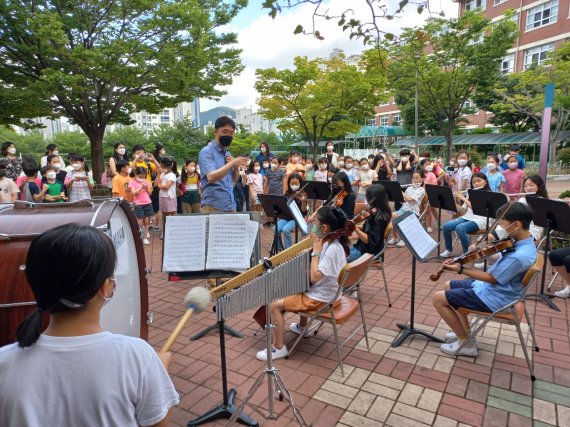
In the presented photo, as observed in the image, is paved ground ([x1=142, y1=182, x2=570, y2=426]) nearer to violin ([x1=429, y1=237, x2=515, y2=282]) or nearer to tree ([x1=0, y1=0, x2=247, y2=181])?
violin ([x1=429, y1=237, x2=515, y2=282])

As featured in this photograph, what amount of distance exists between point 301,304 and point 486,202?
370 centimetres

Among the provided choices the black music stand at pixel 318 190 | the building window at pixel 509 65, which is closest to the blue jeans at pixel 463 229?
the black music stand at pixel 318 190

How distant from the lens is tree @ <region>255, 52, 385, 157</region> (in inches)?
764

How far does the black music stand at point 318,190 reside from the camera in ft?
23.5

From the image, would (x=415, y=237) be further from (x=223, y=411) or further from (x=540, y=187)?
(x=540, y=187)

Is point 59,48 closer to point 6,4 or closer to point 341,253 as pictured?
point 6,4

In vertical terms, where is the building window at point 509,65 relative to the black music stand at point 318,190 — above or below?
above

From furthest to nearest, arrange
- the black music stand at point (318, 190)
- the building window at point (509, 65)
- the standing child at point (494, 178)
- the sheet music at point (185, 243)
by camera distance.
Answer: the building window at point (509, 65), the black music stand at point (318, 190), the standing child at point (494, 178), the sheet music at point (185, 243)

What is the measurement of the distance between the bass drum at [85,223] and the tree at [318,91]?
58.3 ft

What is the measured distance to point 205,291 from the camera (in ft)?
5.65

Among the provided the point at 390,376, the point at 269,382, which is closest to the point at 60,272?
the point at 269,382

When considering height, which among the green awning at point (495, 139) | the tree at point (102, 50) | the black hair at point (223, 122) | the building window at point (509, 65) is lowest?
the black hair at point (223, 122)

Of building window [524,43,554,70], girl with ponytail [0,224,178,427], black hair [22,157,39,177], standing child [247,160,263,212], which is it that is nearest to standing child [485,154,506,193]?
standing child [247,160,263,212]

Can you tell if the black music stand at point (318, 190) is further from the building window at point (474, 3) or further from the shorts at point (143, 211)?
the building window at point (474, 3)
